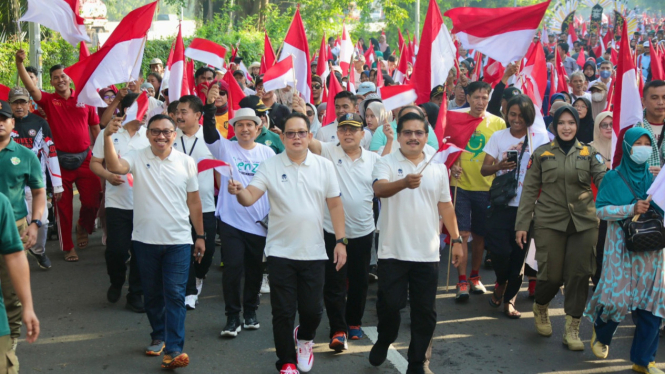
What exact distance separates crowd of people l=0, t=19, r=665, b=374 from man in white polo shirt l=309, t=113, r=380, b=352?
13 mm

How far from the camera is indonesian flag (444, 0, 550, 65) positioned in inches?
308

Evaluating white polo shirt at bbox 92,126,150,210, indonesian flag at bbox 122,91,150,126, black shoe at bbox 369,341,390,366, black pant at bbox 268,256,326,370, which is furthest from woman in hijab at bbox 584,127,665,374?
white polo shirt at bbox 92,126,150,210

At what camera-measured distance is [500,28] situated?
313 inches

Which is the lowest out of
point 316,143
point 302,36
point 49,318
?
point 49,318

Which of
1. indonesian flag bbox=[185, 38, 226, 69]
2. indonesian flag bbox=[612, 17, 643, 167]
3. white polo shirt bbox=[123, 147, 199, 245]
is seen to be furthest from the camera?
indonesian flag bbox=[185, 38, 226, 69]

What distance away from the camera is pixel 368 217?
629 centimetres

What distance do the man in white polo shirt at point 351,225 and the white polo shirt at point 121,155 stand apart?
7.05 ft

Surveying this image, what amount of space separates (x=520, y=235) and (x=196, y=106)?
327cm

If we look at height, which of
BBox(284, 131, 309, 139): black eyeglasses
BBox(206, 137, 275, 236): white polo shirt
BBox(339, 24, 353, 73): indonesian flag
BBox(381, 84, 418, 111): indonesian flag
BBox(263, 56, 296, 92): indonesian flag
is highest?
BBox(339, 24, 353, 73): indonesian flag

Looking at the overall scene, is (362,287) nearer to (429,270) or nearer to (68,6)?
(429,270)

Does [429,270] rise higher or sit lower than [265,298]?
higher

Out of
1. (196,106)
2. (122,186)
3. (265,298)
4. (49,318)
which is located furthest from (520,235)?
(49,318)

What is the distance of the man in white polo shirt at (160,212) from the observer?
19.0ft

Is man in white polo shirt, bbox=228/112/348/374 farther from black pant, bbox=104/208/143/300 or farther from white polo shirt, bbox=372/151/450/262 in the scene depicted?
black pant, bbox=104/208/143/300
